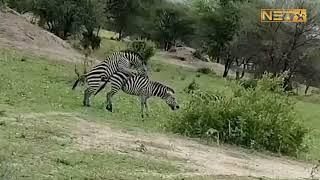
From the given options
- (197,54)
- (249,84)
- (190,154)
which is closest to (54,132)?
(190,154)

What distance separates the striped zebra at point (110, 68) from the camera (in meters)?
16.6

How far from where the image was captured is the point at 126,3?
5444 centimetres

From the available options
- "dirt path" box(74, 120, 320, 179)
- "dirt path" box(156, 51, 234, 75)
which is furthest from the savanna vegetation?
"dirt path" box(156, 51, 234, 75)

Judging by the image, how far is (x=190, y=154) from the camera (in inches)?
393

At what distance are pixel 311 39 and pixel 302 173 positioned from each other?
3587 centimetres

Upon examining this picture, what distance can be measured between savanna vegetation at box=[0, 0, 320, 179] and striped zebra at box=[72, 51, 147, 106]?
0.55m

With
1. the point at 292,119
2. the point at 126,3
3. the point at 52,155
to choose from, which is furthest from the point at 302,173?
the point at 126,3

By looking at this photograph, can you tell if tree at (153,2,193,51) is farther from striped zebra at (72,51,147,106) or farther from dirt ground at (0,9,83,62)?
striped zebra at (72,51,147,106)

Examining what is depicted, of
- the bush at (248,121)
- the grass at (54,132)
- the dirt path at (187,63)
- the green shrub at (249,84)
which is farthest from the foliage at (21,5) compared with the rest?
the bush at (248,121)

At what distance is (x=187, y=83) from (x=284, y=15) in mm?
15054

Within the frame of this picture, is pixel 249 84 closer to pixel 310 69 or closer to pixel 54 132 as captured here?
pixel 54 132

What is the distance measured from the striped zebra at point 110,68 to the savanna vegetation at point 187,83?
55cm

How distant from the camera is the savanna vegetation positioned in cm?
938

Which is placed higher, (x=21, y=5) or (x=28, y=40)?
(x=21, y=5)
